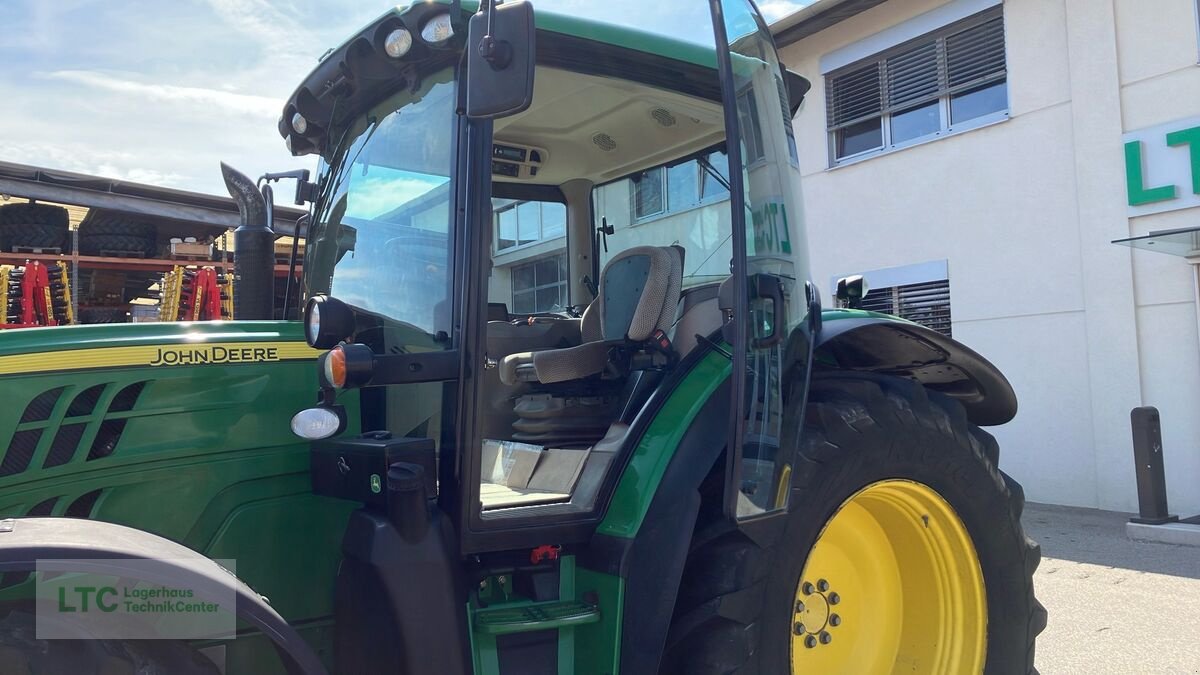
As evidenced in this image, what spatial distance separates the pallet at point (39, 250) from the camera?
837cm

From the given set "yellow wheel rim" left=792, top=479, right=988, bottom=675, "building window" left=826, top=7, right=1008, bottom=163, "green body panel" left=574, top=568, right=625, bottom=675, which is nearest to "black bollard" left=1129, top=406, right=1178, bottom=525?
"building window" left=826, top=7, right=1008, bottom=163

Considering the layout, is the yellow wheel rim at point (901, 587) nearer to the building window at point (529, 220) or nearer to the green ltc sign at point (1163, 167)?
the building window at point (529, 220)

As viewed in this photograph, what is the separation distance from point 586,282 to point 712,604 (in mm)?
1655

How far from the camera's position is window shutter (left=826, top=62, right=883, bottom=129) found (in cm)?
1012

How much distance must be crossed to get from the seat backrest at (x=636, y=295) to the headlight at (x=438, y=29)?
1105 millimetres

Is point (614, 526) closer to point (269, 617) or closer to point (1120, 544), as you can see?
point (269, 617)

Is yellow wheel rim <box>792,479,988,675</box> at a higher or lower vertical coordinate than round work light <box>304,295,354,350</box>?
lower

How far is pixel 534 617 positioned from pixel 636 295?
4.05ft

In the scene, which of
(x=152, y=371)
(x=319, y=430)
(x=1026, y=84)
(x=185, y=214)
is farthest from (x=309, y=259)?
(x=1026, y=84)

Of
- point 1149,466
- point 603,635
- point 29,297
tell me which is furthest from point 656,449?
point 29,297

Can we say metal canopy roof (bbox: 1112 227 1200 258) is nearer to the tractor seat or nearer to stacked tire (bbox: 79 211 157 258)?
the tractor seat

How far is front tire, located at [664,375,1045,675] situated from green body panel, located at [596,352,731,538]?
23cm

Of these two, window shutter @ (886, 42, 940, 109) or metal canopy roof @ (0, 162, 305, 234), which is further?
window shutter @ (886, 42, 940, 109)

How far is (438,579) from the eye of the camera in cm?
239
